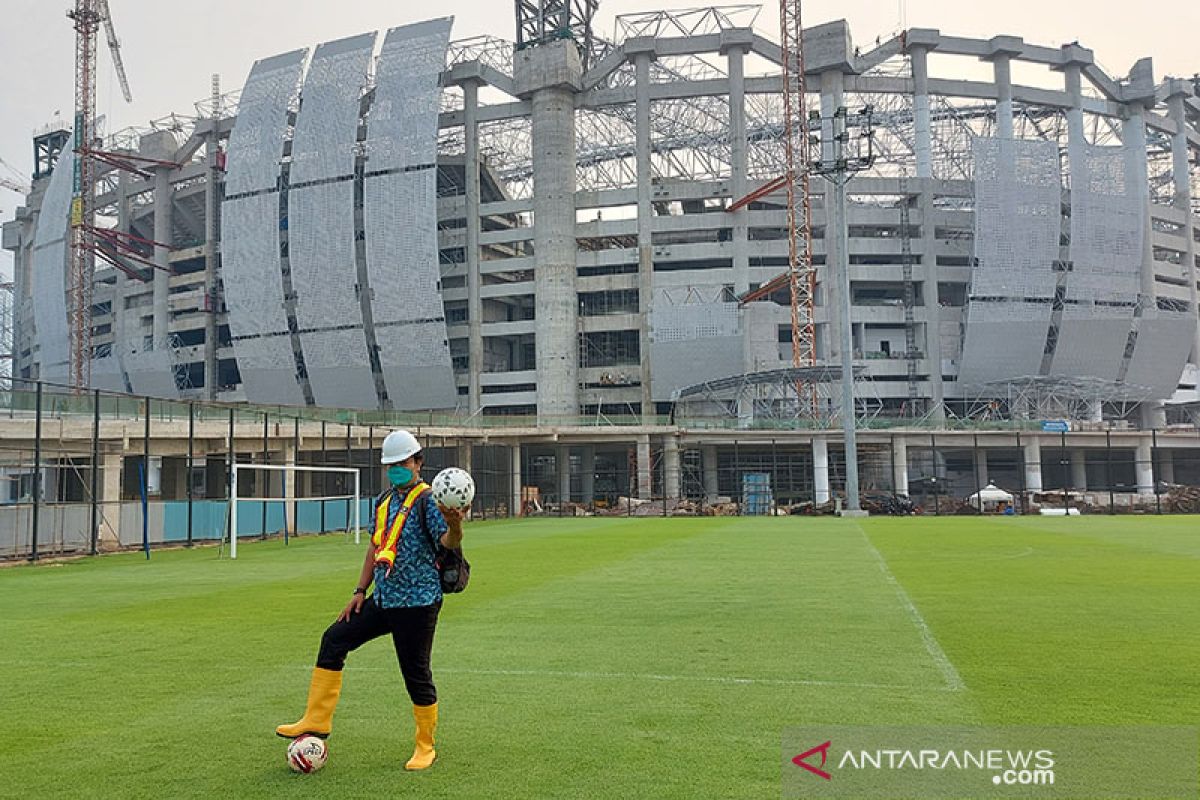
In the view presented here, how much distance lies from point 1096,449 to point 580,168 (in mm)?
55342

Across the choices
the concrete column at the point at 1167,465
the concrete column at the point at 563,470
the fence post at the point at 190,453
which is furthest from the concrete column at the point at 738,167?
the fence post at the point at 190,453

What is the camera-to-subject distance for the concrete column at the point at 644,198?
84.7m

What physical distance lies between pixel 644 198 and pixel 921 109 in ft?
82.7

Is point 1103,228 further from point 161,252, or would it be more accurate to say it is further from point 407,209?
point 161,252

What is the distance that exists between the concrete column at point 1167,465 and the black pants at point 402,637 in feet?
295

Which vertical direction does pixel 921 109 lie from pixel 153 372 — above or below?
above

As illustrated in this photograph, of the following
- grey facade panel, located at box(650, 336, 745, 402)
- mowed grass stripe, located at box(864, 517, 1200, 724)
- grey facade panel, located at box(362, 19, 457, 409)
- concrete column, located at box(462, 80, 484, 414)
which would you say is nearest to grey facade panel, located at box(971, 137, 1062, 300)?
grey facade panel, located at box(650, 336, 745, 402)

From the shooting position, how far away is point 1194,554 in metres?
21.1

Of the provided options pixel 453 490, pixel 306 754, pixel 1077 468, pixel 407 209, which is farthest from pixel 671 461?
pixel 453 490

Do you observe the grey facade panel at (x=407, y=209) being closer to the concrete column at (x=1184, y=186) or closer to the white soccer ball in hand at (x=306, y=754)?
the concrete column at (x=1184, y=186)

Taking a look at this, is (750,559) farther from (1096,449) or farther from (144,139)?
(144,139)

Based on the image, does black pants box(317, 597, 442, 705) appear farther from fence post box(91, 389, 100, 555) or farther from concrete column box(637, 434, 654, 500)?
concrete column box(637, 434, 654, 500)

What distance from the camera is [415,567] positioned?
19.9ft

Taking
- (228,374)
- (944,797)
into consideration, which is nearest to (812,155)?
(228,374)
